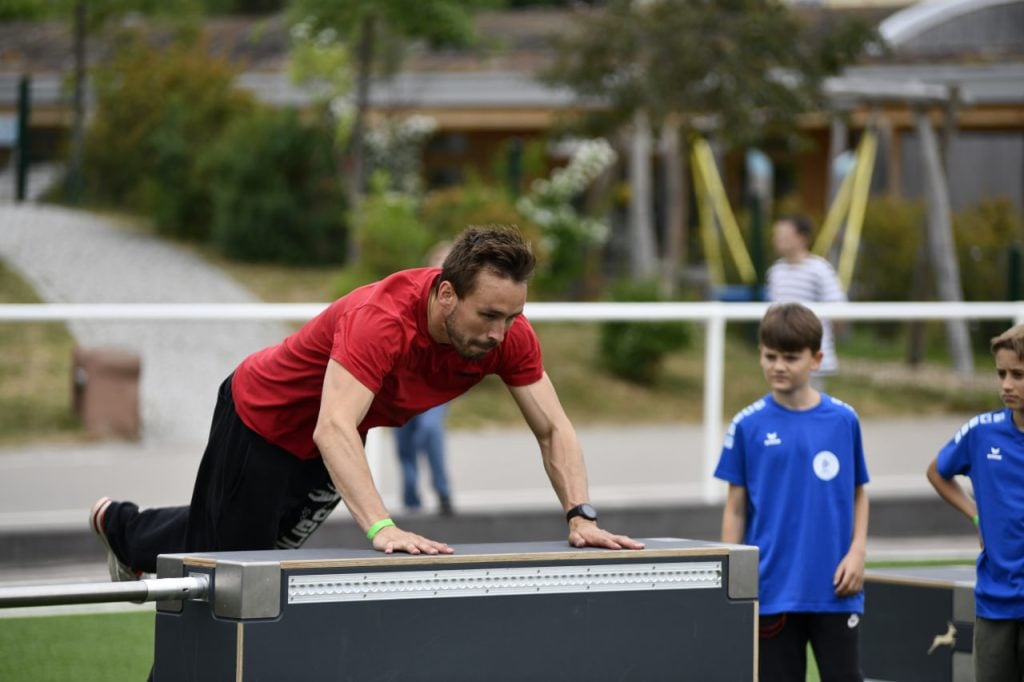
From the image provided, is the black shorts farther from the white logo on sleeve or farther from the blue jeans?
the blue jeans

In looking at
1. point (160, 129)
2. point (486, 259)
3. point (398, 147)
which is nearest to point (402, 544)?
point (486, 259)

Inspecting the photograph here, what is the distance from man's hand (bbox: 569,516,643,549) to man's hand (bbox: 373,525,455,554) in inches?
19.0

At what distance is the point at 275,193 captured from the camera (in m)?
19.9

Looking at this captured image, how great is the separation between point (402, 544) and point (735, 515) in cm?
166

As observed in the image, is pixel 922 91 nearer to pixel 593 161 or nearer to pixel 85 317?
pixel 593 161

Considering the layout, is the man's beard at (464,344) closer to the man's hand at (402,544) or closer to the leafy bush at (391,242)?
the man's hand at (402,544)

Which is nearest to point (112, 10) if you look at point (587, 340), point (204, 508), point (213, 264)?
point (213, 264)

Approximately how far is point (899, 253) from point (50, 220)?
10872 mm

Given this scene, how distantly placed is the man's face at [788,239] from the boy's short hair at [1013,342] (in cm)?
Answer: 559

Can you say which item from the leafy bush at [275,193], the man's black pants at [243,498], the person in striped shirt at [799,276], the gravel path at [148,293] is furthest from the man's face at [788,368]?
the leafy bush at [275,193]

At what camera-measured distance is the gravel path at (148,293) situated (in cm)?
976

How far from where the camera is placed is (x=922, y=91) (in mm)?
17531

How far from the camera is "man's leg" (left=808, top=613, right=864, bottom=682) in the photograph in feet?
17.3

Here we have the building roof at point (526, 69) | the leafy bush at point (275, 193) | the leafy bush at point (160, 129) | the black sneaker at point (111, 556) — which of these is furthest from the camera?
the building roof at point (526, 69)
